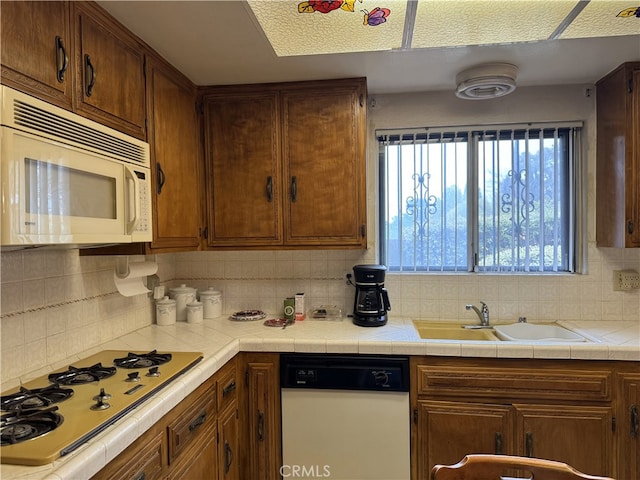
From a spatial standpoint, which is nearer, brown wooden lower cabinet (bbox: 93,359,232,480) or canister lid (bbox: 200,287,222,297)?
brown wooden lower cabinet (bbox: 93,359,232,480)

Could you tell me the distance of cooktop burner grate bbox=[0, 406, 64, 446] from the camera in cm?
93

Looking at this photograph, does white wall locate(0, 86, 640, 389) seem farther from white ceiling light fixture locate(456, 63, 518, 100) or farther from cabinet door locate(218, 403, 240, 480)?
cabinet door locate(218, 403, 240, 480)

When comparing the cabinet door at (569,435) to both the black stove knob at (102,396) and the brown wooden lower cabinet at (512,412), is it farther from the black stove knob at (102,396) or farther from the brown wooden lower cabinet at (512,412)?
the black stove knob at (102,396)

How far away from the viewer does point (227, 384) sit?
1706 mm

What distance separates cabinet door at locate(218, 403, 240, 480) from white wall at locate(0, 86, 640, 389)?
2.28 ft

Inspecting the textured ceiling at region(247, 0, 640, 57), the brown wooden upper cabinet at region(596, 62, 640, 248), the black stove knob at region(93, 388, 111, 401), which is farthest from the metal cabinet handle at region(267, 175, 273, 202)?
the brown wooden upper cabinet at region(596, 62, 640, 248)

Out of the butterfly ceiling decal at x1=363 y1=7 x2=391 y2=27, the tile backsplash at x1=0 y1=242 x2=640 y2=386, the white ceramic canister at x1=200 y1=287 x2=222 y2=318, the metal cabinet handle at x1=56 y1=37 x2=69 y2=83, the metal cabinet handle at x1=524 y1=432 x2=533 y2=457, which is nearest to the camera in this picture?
the metal cabinet handle at x1=56 y1=37 x2=69 y2=83

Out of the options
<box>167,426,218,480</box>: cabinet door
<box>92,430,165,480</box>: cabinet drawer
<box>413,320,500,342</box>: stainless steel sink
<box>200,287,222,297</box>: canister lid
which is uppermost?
<box>200,287,222,297</box>: canister lid

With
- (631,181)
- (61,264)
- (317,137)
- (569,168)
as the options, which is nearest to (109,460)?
(61,264)

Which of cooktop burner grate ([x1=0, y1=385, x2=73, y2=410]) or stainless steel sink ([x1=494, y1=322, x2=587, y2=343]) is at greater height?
cooktop burner grate ([x1=0, y1=385, x2=73, y2=410])

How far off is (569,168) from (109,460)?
2.65 m

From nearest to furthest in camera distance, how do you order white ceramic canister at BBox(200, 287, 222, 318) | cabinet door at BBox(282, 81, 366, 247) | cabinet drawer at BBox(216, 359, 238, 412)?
cabinet drawer at BBox(216, 359, 238, 412) < cabinet door at BBox(282, 81, 366, 247) < white ceramic canister at BBox(200, 287, 222, 318)

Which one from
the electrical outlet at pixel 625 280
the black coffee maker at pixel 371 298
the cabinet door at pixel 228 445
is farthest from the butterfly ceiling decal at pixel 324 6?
the electrical outlet at pixel 625 280

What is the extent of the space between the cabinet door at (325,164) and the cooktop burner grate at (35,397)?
1260 mm
